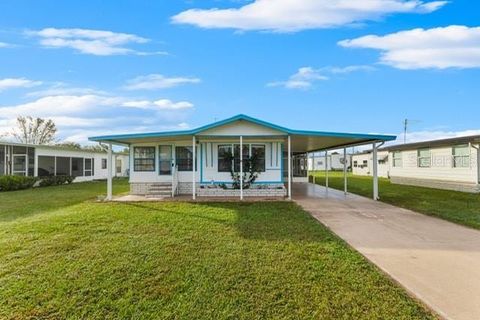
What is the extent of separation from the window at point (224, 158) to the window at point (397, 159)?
647 inches

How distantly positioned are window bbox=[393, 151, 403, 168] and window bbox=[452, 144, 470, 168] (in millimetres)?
6561

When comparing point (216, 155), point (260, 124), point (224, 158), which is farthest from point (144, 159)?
point (260, 124)

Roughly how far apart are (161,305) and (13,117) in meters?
47.3

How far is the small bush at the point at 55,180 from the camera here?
20938 millimetres

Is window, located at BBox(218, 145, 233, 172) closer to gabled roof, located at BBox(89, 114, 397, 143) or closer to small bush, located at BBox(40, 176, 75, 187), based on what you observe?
gabled roof, located at BBox(89, 114, 397, 143)

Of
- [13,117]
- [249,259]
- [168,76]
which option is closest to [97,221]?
[249,259]

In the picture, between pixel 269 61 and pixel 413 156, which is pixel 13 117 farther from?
pixel 413 156

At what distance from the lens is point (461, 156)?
1769 cm

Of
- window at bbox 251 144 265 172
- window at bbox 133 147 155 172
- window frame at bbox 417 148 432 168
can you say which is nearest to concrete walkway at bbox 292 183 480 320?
window at bbox 251 144 265 172

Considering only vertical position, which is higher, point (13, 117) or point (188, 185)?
point (13, 117)

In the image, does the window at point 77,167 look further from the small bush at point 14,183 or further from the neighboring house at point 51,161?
the small bush at point 14,183

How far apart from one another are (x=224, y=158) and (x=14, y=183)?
12.4 meters

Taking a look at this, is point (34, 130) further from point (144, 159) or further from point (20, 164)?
point (144, 159)

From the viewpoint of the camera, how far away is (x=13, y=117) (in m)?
41.4
